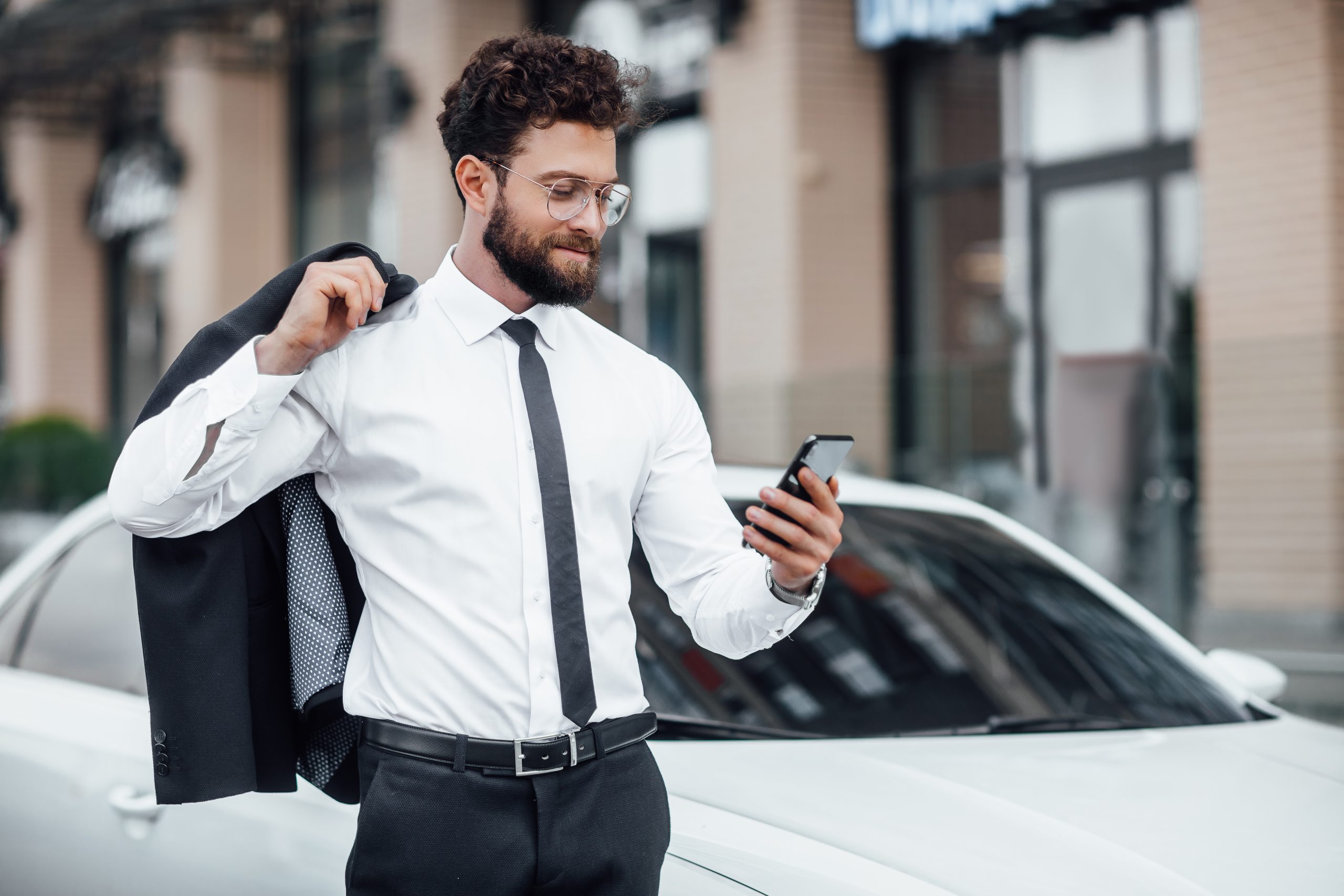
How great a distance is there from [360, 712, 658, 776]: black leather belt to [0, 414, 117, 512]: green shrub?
12.5 metres

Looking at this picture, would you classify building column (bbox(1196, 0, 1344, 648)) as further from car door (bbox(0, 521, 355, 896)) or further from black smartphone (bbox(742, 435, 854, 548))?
black smartphone (bbox(742, 435, 854, 548))

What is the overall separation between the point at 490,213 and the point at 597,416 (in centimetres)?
31

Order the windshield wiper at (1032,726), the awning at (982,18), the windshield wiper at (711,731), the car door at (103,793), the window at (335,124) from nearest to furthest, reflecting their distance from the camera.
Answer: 1. the car door at (103,793)
2. the windshield wiper at (711,731)
3. the windshield wiper at (1032,726)
4. the awning at (982,18)
5. the window at (335,124)

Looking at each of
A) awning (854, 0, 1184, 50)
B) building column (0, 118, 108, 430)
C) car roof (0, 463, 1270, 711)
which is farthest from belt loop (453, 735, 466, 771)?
building column (0, 118, 108, 430)

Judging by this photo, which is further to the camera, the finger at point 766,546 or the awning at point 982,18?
the awning at point 982,18

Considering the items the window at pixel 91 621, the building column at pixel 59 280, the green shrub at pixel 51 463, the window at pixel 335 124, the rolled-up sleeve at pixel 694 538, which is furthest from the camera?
the building column at pixel 59 280

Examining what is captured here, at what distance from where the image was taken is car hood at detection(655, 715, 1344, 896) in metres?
2.20

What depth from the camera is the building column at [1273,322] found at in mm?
7055

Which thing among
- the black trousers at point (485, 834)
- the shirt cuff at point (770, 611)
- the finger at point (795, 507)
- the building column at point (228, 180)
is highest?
the building column at point (228, 180)

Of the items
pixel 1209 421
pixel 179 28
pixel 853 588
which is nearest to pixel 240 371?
pixel 853 588

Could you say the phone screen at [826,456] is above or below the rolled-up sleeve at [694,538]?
above

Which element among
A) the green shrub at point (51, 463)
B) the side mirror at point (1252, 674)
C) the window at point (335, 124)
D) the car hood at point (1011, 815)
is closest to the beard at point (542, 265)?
the car hood at point (1011, 815)

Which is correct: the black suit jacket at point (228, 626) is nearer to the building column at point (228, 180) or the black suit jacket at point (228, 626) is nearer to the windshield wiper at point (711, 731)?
the windshield wiper at point (711, 731)

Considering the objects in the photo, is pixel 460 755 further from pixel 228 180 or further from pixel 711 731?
pixel 228 180
